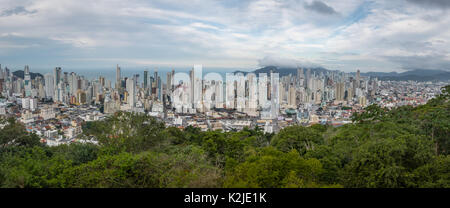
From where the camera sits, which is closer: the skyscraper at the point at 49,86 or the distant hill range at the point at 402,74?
the skyscraper at the point at 49,86

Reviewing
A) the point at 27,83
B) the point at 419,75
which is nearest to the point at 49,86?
the point at 27,83

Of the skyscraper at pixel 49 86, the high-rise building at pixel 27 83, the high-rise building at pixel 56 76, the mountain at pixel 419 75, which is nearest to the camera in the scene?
the high-rise building at pixel 27 83

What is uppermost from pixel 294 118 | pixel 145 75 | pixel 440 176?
pixel 145 75

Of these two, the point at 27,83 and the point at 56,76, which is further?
the point at 56,76

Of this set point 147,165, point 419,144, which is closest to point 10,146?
point 147,165

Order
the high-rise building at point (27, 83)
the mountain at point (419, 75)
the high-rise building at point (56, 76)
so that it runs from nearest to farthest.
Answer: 1. the high-rise building at point (27, 83)
2. the high-rise building at point (56, 76)
3. the mountain at point (419, 75)

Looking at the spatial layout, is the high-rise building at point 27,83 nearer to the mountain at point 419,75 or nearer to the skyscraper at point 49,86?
the skyscraper at point 49,86

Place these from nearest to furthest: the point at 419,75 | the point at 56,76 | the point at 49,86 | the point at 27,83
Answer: the point at 27,83, the point at 56,76, the point at 49,86, the point at 419,75

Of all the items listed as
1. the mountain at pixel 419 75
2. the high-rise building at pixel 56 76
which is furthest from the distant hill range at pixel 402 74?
the high-rise building at pixel 56 76

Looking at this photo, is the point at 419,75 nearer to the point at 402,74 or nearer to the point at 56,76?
the point at 402,74

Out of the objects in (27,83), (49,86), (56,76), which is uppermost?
(56,76)
